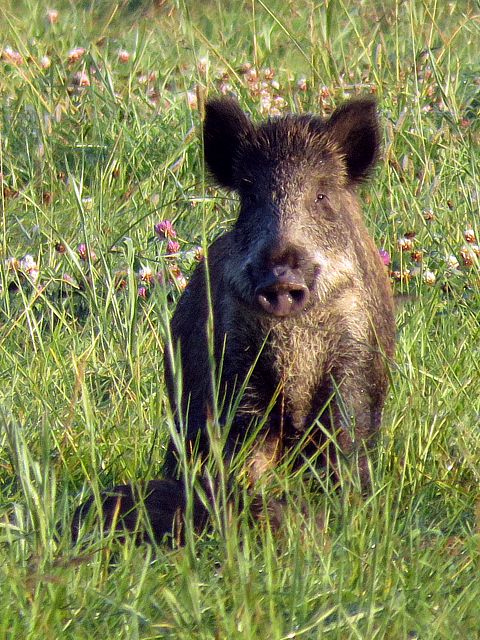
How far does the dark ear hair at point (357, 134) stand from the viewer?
4.65 metres

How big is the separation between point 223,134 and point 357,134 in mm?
523

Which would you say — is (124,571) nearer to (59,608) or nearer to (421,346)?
(59,608)

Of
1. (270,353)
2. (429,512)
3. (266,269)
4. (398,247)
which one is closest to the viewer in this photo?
(429,512)

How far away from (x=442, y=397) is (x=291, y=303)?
0.62 meters

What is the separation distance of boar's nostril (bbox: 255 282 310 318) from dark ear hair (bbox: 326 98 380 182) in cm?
100

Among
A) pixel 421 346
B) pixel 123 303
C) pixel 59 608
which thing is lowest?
pixel 123 303

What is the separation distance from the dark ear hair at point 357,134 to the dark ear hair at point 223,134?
1.11 feet

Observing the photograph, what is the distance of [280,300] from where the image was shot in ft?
12.6

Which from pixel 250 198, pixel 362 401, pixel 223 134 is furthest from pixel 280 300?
pixel 223 134

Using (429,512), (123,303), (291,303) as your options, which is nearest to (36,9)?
(123,303)

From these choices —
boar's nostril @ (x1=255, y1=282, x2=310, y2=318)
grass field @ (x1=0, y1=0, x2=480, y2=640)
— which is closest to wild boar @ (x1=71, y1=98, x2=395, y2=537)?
boar's nostril @ (x1=255, y1=282, x2=310, y2=318)

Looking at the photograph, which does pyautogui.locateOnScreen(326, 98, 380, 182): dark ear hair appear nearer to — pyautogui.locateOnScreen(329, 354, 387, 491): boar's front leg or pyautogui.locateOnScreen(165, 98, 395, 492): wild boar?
pyautogui.locateOnScreen(165, 98, 395, 492): wild boar

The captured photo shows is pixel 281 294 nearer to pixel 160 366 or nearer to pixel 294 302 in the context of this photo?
pixel 294 302

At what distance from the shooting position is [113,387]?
4.55m
